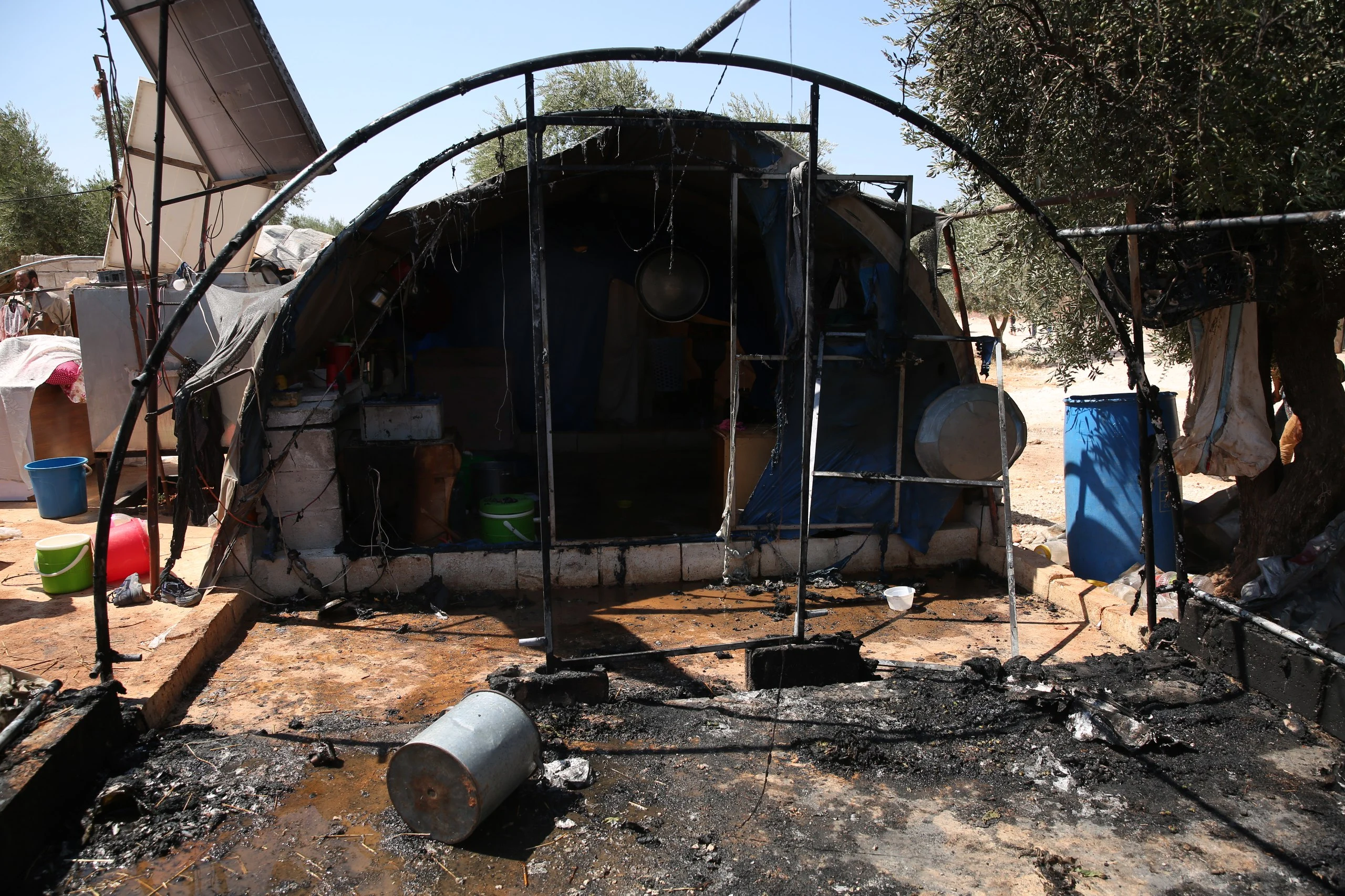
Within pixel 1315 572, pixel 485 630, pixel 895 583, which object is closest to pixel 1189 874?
pixel 1315 572

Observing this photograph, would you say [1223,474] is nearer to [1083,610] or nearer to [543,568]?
[1083,610]

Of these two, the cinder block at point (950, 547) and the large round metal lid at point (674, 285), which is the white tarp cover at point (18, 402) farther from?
the cinder block at point (950, 547)

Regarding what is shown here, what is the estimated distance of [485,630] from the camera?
611cm

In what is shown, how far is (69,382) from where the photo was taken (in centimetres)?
941

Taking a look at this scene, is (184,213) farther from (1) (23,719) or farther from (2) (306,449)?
(1) (23,719)

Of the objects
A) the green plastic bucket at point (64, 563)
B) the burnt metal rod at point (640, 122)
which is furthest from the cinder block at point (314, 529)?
the burnt metal rod at point (640, 122)

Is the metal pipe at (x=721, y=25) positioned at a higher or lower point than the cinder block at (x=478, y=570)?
higher

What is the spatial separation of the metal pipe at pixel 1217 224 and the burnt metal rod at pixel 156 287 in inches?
199

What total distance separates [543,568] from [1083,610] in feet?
13.9

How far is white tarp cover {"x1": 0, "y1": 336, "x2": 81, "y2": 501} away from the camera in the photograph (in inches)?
356

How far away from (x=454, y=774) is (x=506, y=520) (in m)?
4.01

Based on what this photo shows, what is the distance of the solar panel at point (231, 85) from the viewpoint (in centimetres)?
518

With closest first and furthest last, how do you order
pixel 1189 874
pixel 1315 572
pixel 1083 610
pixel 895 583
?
1. pixel 1189 874
2. pixel 1315 572
3. pixel 1083 610
4. pixel 895 583

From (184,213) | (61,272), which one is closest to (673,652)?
(184,213)
